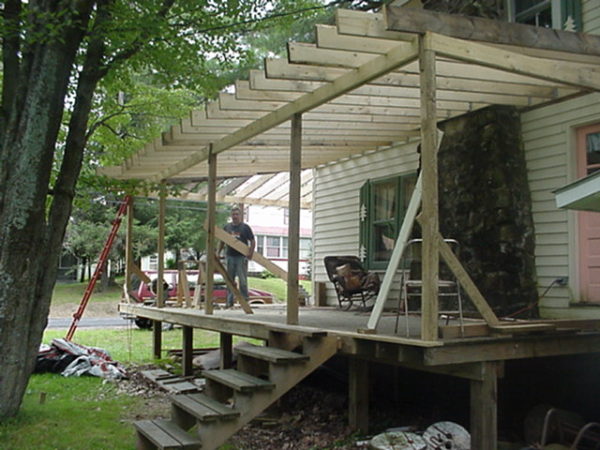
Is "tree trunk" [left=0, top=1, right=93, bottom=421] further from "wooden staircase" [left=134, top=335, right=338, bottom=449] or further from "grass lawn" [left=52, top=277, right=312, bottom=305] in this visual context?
"grass lawn" [left=52, top=277, right=312, bottom=305]

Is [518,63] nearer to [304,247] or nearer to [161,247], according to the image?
[161,247]

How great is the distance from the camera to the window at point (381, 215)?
30.3ft

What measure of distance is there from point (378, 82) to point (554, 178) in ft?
8.31

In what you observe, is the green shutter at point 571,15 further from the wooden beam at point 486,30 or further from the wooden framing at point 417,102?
the wooden beam at point 486,30

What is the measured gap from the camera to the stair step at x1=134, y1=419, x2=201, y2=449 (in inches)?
185

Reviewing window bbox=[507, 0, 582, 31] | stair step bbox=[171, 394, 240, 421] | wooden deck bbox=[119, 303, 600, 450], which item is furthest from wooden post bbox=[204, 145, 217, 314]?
window bbox=[507, 0, 582, 31]

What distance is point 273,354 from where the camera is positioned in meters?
5.35

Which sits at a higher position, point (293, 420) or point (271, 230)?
point (271, 230)

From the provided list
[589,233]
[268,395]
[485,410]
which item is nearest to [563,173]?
[589,233]

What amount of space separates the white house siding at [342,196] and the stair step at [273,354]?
160 inches

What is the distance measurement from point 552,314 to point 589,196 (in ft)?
10.8

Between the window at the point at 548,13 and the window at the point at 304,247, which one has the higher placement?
the window at the point at 548,13

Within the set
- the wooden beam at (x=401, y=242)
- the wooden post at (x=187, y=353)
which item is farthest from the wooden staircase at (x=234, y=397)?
the wooden post at (x=187, y=353)

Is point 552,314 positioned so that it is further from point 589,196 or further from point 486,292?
point 589,196
